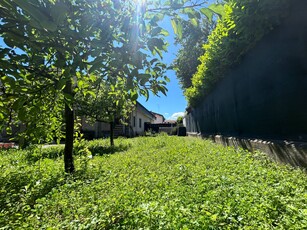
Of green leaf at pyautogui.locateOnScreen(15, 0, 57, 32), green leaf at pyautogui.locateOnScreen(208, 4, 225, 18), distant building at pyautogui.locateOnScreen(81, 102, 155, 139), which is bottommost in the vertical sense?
green leaf at pyautogui.locateOnScreen(15, 0, 57, 32)

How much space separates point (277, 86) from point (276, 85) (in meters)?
0.04

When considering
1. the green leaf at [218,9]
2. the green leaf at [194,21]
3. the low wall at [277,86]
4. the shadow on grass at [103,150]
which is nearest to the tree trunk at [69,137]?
the green leaf at [194,21]

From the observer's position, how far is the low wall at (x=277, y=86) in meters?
3.77

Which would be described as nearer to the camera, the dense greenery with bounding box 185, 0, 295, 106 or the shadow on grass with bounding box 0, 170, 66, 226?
the shadow on grass with bounding box 0, 170, 66, 226

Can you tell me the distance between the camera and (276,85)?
4469 mm

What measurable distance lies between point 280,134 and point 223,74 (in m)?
4.23

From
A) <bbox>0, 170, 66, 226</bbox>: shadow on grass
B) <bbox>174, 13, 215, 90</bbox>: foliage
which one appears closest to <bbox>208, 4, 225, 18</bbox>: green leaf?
<bbox>0, 170, 66, 226</bbox>: shadow on grass

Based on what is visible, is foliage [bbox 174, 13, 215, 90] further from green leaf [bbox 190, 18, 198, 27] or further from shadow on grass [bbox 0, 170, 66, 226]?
green leaf [bbox 190, 18, 198, 27]

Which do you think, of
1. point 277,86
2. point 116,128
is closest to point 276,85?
point 277,86

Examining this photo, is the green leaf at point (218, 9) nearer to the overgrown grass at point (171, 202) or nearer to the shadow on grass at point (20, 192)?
the overgrown grass at point (171, 202)

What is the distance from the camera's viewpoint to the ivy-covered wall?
12.4ft

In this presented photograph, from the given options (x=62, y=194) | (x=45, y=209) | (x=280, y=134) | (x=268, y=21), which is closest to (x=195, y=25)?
(x=45, y=209)

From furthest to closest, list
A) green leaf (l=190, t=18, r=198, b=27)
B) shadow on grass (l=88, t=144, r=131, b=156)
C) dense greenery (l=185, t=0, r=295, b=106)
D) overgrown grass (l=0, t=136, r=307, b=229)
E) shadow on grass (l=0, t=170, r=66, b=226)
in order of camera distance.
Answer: shadow on grass (l=88, t=144, r=131, b=156), dense greenery (l=185, t=0, r=295, b=106), shadow on grass (l=0, t=170, r=66, b=226), overgrown grass (l=0, t=136, r=307, b=229), green leaf (l=190, t=18, r=198, b=27)

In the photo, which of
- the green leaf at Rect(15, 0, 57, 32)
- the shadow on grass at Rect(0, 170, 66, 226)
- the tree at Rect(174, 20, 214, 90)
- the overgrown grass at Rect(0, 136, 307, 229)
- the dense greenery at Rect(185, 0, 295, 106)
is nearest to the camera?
the green leaf at Rect(15, 0, 57, 32)
